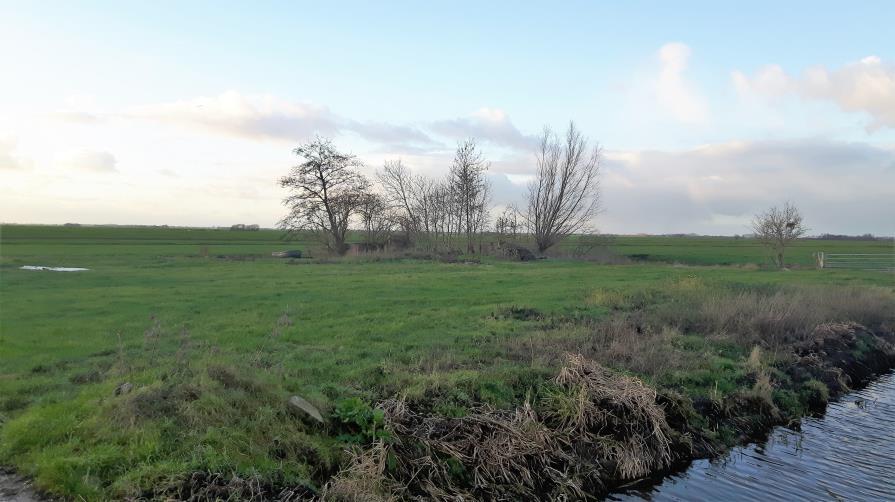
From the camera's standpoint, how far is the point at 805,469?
9.77 m

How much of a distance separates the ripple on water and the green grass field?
92.3 inches

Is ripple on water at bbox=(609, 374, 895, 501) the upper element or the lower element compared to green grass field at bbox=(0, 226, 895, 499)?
lower

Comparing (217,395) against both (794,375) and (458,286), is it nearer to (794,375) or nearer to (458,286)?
(794,375)

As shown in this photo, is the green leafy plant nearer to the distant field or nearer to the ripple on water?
the ripple on water

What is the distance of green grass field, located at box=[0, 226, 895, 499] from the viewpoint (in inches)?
276

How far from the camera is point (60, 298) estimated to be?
20047 mm

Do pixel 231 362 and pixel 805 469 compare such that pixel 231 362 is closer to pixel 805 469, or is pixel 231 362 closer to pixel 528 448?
pixel 528 448

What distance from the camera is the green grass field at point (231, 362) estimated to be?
23.0 ft

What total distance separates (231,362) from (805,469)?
10.6 meters

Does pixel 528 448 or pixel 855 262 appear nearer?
pixel 528 448

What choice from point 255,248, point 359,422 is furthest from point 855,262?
point 255,248

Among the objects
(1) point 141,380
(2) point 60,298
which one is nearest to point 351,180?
(2) point 60,298

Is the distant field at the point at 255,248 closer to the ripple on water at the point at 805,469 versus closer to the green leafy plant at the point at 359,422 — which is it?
the ripple on water at the point at 805,469

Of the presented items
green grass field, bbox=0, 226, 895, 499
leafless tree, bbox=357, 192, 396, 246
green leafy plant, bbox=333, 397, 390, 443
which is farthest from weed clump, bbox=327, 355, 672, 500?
leafless tree, bbox=357, 192, 396, 246
